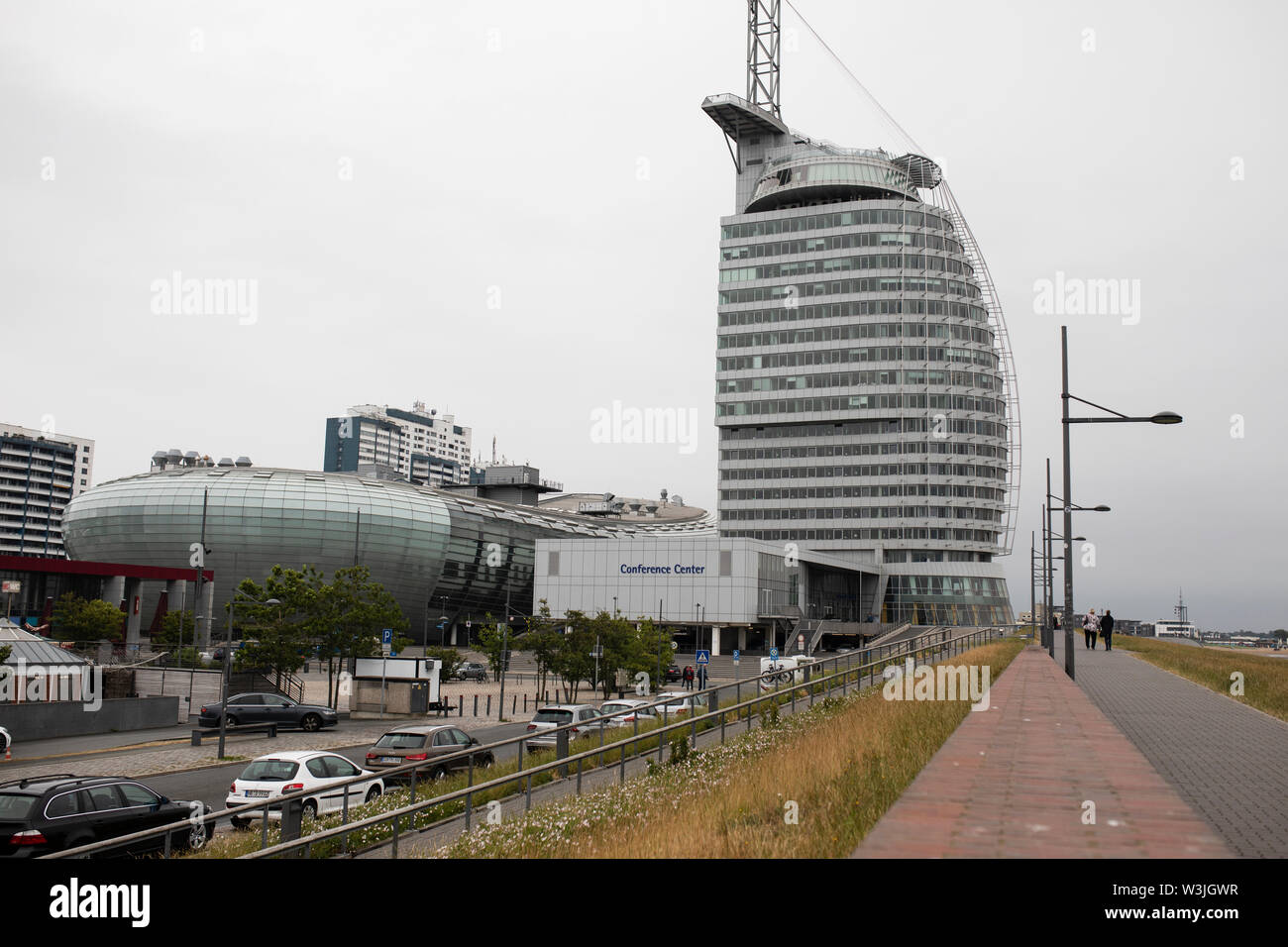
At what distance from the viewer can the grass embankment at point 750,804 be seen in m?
8.56

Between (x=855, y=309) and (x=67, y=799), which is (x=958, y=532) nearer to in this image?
(x=855, y=309)

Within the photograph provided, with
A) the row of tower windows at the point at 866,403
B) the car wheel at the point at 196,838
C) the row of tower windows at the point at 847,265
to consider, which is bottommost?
the car wheel at the point at 196,838

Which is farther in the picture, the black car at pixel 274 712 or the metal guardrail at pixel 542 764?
the black car at pixel 274 712

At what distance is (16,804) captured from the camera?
13.7 metres

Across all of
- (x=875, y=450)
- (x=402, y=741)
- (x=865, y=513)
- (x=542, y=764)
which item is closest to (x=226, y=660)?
(x=402, y=741)

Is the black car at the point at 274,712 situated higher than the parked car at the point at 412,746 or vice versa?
the parked car at the point at 412,746

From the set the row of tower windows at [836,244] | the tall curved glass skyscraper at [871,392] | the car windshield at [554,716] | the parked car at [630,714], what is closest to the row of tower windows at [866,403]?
the tall curved glass skyscraper at [871,392]

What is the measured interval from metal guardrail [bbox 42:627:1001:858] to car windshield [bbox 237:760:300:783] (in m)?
0.63

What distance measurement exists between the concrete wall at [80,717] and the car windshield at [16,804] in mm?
22243

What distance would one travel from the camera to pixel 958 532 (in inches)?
4764

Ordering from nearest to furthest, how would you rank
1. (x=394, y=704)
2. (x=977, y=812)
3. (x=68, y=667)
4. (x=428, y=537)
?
(x=977, y=812) < (x=68, y=667) < (x=394, y=704) < (x=428, y=537)

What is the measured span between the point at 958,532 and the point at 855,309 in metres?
30.2

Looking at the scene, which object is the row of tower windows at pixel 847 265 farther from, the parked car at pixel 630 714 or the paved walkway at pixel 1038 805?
the paved walkway at pixel 1038 805
